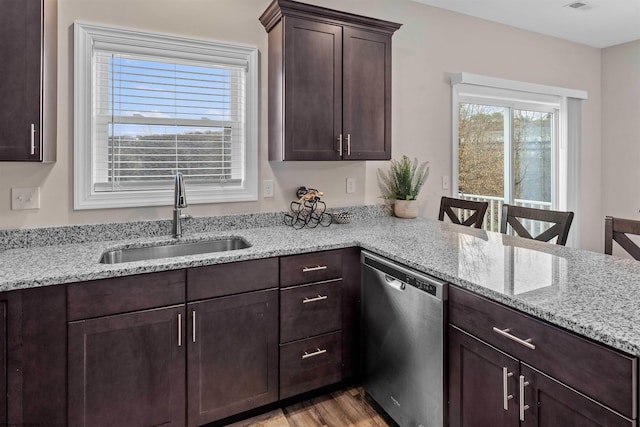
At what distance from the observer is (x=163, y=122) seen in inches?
93.8

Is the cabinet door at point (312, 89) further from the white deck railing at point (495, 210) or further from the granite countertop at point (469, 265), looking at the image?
the white deck railing at point (495, 210)

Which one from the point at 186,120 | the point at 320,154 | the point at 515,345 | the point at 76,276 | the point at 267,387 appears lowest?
the point at 267,387

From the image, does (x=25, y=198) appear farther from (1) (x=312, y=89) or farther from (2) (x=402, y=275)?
(2) (x=402, y=275)

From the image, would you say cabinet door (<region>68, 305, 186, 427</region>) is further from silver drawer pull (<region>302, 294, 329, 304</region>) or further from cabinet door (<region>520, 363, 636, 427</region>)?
cabinet door (<region>520, 363, 636, 427</region>)

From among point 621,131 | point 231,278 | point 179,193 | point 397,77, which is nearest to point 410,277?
point 231,278

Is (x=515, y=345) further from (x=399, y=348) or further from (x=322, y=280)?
(x=322, y=280)

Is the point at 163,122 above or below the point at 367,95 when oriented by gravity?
below

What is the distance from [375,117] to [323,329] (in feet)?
4.71

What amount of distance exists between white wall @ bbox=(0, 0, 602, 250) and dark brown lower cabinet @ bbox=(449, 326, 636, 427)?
5.26 feet

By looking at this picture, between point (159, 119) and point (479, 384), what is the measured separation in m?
2.20

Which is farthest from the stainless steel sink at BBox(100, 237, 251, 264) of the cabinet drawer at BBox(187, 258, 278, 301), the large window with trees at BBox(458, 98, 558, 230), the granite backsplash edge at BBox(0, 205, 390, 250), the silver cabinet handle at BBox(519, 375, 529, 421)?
the large window with trees at BBox(458, 98, 558, 230)

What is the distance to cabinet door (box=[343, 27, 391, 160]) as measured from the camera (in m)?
2.54

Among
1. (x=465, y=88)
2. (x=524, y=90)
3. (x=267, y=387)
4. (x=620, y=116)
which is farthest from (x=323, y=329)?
(x=620, y=116)

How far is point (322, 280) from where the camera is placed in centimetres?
212
